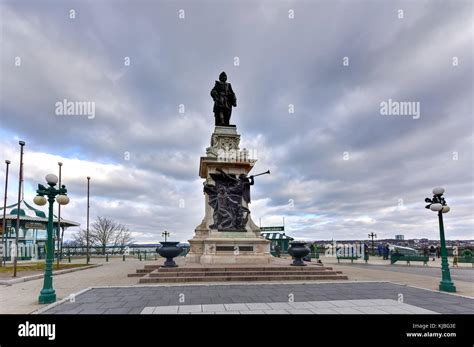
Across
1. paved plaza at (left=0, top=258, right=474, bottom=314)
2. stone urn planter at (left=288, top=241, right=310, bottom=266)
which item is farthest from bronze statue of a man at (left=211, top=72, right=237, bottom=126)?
paved plaza at (left=0, top=258, right=474, bottom=314)

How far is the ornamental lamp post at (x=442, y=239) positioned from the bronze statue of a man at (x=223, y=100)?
13.4m

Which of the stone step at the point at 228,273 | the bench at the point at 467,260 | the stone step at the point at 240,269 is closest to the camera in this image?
the stone step at the point at 228,273

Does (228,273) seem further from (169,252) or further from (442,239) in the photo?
(442,239)

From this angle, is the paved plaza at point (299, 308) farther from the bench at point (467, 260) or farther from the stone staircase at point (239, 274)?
the bench at point (467, 260)

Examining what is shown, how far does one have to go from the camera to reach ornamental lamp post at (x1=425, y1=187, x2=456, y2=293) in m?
11.4

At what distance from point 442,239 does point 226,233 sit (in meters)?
10.6

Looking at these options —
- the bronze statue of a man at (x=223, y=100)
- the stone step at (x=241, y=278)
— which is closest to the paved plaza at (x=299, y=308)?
the stone step at (x=241, y=278)

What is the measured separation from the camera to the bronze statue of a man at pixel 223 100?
70.1 ft

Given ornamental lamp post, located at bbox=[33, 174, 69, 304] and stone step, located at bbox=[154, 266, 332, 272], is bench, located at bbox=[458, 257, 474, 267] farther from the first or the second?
ornamental lamp post, located at bbox=[33, 174, 69, 304]

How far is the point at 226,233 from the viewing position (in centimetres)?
1780

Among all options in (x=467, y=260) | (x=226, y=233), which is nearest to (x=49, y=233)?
(x=226, y=233)
